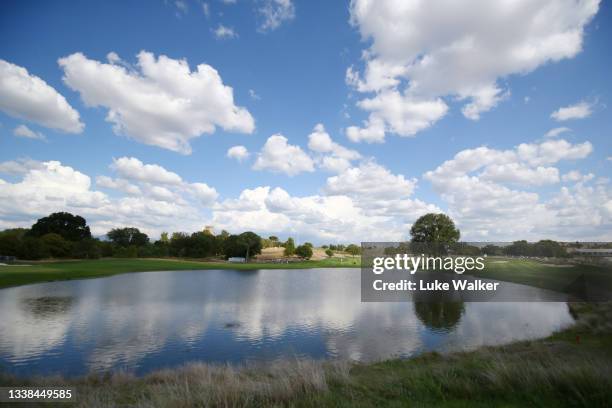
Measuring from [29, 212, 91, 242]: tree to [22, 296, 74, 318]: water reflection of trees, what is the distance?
10116 cm

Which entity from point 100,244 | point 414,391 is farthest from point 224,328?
point 100,244

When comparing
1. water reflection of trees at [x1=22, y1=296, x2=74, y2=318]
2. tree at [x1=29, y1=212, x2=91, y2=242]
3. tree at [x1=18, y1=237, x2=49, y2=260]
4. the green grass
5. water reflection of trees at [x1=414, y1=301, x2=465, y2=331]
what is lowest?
water reflection of trees at [x1=414, y1=301, x2=465, y2=331]

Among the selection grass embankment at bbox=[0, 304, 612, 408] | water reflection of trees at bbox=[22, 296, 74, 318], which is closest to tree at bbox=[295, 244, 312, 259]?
water reflection of trees at bbox=[22, 296, 74, 318]

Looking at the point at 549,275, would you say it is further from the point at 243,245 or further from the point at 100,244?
the point at 100,244

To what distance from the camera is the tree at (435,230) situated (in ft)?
423

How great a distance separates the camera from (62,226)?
12325 centimetres

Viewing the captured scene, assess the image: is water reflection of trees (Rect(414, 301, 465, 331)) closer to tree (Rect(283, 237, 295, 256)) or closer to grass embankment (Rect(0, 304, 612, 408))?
grass embankment (Rect(0, 304, 612, 408))

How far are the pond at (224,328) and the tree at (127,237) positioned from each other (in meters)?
119

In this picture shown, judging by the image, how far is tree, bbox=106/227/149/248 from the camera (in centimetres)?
15312

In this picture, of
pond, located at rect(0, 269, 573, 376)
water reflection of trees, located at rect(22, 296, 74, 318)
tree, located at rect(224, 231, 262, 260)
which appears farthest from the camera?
tree, located at rect(224, 231, 262, 260)

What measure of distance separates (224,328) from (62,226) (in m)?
127

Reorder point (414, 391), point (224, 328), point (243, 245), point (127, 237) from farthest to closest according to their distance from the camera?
1. point (127, 237)
2. point (243, 245)
3. point (224, 328)
4. point (414, 391)

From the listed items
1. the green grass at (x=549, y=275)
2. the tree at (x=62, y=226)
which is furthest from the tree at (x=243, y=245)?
the green grass at (x=549, y=275)

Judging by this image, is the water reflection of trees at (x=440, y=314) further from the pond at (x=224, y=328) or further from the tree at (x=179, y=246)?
the tree at (x=179, y=246)
